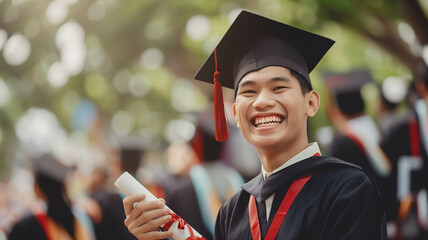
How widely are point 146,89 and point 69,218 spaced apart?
1731 centimetres

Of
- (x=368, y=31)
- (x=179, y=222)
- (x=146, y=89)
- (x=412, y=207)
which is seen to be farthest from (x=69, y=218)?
(x=146, y=89)

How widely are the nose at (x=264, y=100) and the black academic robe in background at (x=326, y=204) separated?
28 cm

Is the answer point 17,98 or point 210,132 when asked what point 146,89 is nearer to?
point 17,98

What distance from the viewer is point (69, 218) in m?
4.75

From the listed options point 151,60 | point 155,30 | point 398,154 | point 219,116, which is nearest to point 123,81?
point 151,60

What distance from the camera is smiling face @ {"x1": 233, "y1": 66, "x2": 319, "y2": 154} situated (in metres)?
2.05

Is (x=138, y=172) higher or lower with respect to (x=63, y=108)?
lower

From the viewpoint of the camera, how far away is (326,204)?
6.16 ft

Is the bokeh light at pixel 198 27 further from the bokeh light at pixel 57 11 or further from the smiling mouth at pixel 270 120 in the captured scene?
the smiling mouth at pixel 270 120

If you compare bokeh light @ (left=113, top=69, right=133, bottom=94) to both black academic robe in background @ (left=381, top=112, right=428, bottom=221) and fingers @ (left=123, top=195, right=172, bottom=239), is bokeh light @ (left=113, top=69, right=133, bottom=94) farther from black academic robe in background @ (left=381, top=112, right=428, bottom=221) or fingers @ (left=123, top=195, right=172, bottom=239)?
fingers @ (left=123, top=195, right=172, bottom=239)

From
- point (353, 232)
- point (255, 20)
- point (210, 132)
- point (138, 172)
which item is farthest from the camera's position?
point (138, 172)

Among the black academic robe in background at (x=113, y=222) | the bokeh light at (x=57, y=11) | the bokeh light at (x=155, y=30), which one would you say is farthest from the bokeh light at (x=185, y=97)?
the black academic robe in background at (x=113, y=222)

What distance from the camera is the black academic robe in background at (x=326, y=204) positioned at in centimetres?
181

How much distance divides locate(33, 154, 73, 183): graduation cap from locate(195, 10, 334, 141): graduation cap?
9.52ft
